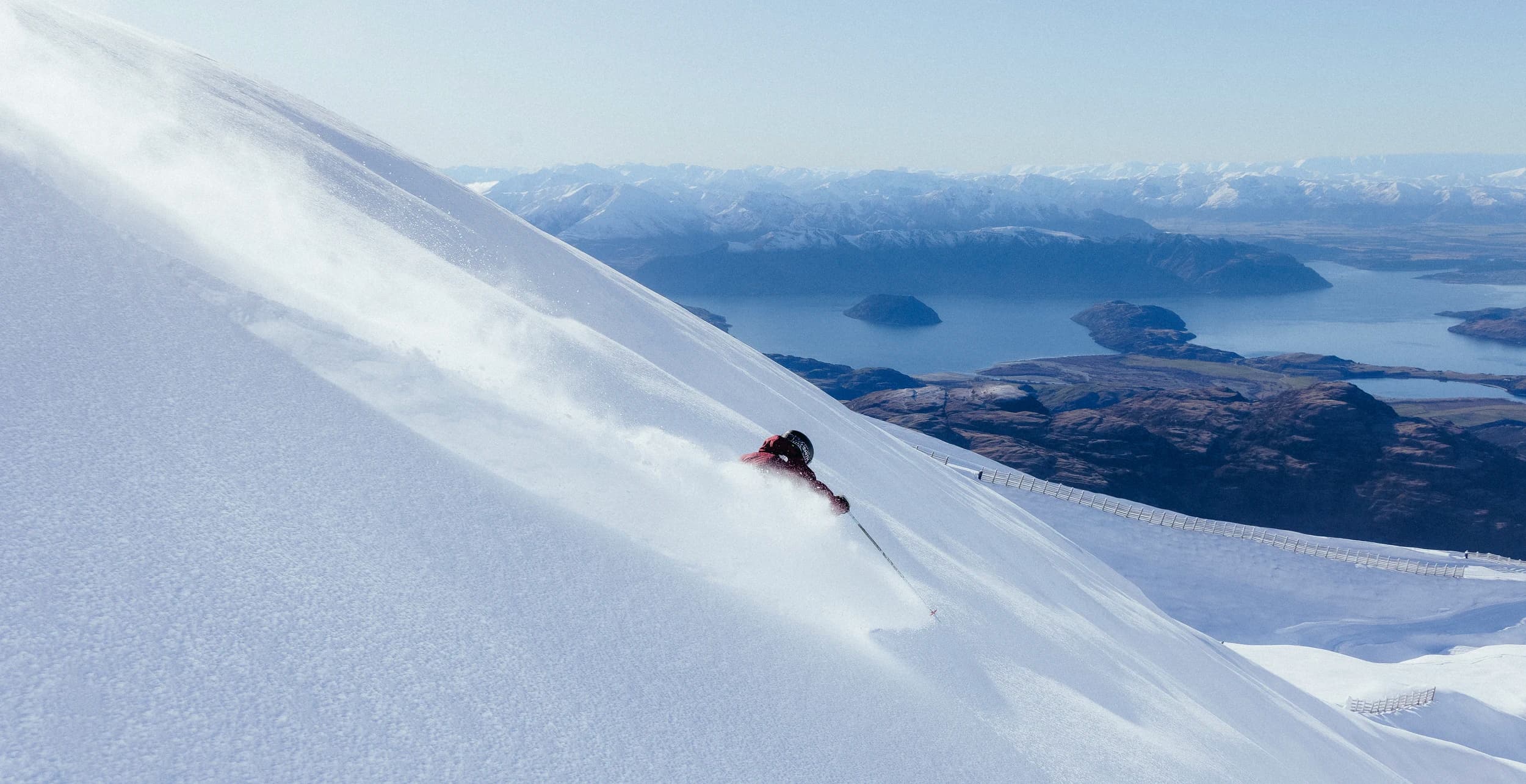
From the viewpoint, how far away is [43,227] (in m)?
7.11

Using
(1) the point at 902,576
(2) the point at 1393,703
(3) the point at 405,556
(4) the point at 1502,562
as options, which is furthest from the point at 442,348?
(4) the point at 1502,562

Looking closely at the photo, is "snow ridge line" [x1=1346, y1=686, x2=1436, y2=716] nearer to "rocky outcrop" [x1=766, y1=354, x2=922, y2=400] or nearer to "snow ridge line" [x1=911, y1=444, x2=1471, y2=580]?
"snow ridge line" [x1=911, y1=444, x2=1471, y2=580]

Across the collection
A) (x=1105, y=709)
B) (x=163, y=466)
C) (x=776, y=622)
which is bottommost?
(x=1105, y=709)

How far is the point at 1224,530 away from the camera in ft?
99.5

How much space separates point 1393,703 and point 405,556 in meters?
22.1

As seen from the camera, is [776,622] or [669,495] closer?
[776,622]

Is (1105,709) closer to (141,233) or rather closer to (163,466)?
(163,466)

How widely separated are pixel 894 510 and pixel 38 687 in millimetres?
9876

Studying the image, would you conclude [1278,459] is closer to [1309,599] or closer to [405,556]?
[1309,599]

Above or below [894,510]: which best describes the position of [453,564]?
above

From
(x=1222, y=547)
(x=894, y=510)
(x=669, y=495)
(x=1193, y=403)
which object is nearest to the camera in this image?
(x=669, y=495)

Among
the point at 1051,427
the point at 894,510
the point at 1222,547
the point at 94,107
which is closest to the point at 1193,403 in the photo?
the point at 1051,427

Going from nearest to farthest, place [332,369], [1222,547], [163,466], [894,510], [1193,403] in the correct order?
[163,466]
[332,369]
[894,510]
[1222,547]
[1193,403]

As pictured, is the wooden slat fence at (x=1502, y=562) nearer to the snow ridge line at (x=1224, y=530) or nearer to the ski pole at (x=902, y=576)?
the snow ridge line at (x=1224, y=530)
